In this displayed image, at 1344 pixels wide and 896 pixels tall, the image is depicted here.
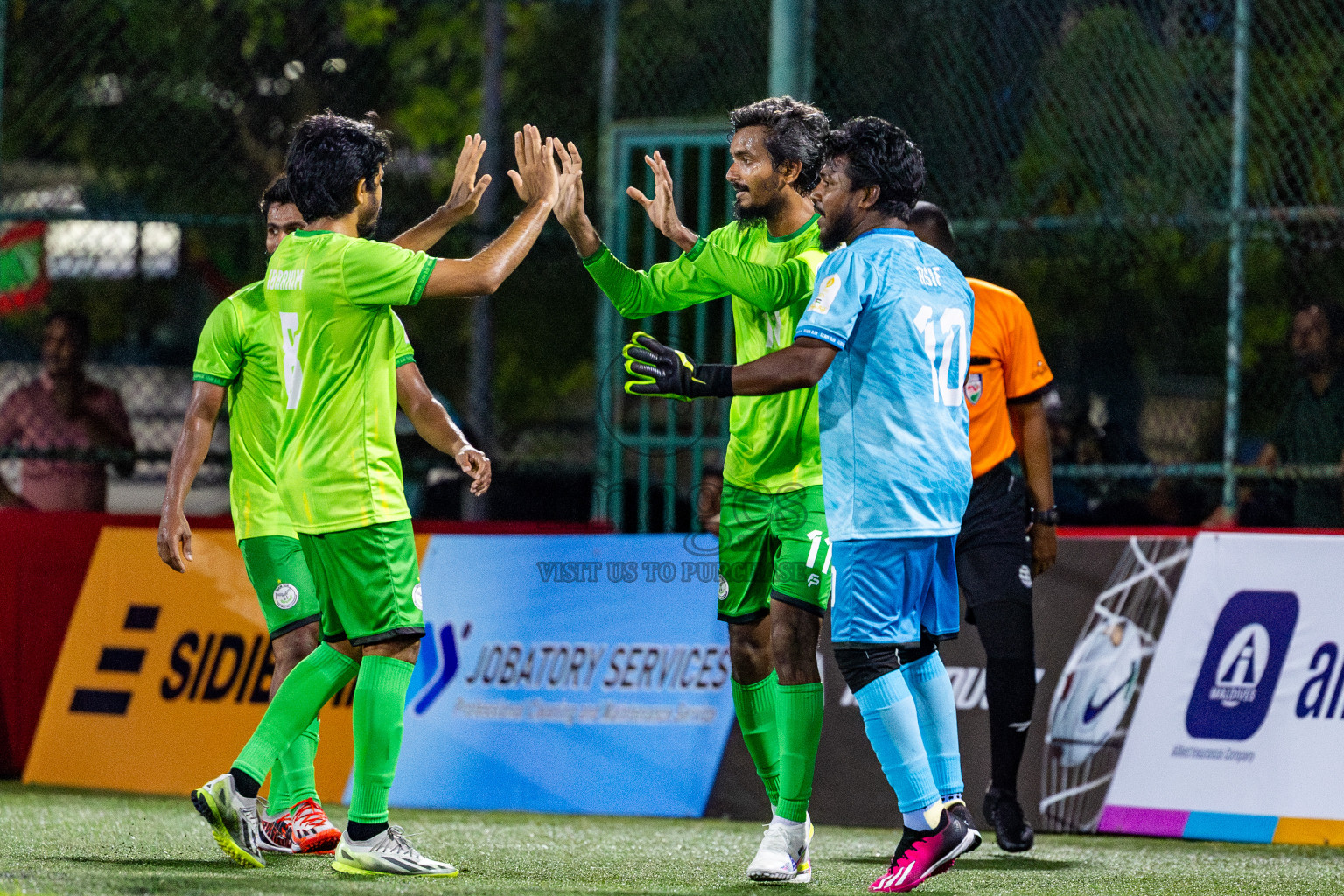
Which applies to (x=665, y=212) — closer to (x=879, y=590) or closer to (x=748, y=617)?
(x=748, y=617)

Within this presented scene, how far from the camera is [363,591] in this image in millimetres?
5082

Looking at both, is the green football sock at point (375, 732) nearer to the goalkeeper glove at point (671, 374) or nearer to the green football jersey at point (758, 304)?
the goalkeeper glove at point (671, 374)

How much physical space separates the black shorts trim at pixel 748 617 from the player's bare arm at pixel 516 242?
4.33ft

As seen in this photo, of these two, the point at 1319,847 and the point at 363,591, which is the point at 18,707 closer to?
the point at 363,591

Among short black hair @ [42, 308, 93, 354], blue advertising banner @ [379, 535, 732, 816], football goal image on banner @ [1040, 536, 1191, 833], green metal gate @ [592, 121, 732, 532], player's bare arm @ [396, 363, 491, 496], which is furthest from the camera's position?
short black hair @ [42, 308, 93, 354]

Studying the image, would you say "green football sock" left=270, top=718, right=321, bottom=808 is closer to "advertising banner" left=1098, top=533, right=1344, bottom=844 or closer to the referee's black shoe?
the referee's black shoe

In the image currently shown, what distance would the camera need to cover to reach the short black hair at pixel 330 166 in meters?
5.18

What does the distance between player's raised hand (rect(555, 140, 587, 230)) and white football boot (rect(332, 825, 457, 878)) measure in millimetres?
1964

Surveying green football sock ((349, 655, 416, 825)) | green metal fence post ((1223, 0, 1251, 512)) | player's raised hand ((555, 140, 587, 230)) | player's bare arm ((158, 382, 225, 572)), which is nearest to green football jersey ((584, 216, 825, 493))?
player's raised hand ((555, 140, 587, 230))

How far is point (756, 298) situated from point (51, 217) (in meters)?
5.36

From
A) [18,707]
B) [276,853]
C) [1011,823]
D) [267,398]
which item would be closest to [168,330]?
[18,707]

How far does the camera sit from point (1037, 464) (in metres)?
6.45

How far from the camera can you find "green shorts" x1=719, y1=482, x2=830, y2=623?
537 cm

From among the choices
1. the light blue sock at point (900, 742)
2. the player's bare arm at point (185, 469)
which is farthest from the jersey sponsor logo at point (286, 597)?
the light blue sock at point (900, 742)
